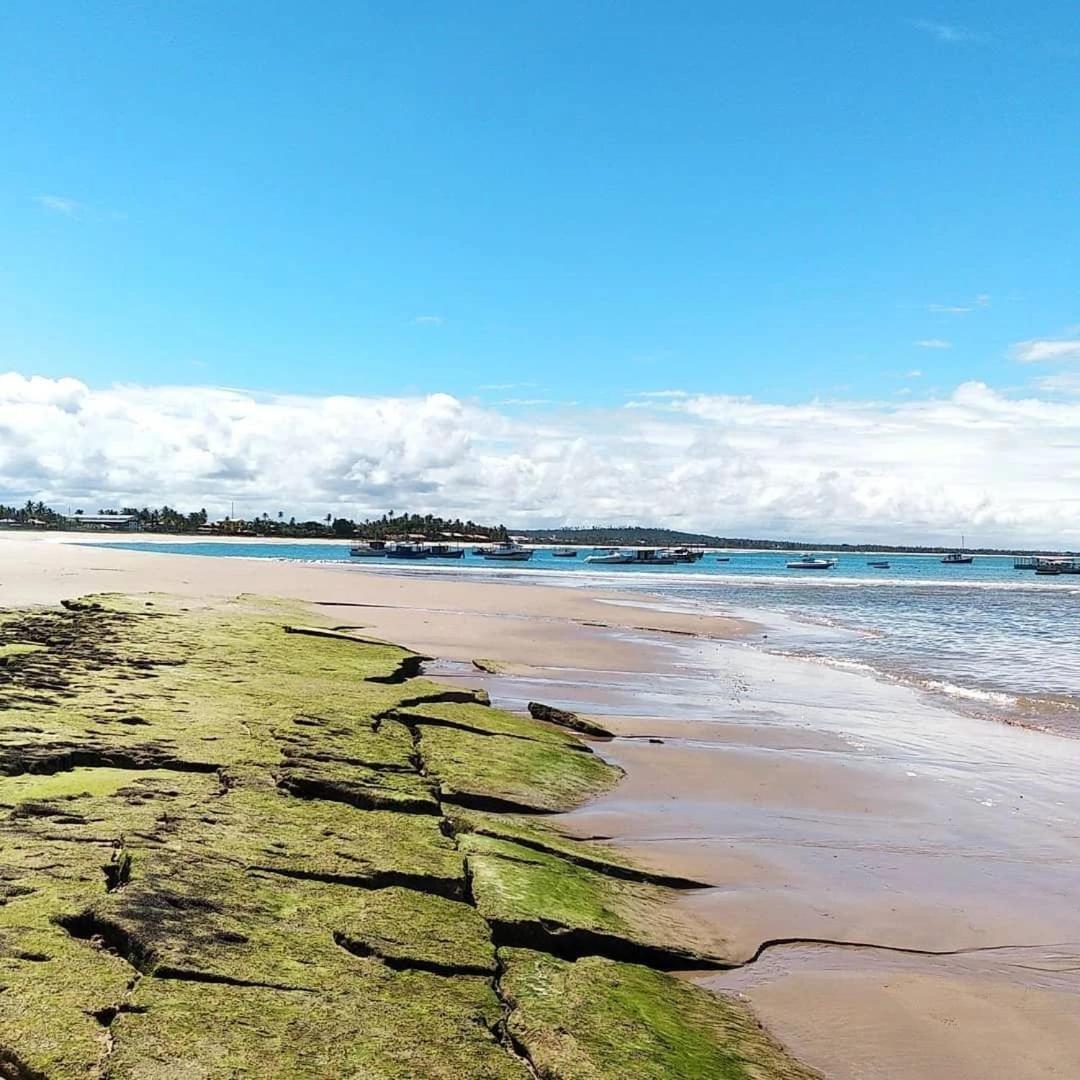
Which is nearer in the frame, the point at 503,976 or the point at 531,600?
the point at 503,976

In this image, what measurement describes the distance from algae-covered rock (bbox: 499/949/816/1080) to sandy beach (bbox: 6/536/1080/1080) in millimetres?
496

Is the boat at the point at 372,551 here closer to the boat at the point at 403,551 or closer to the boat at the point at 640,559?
the boat at the point at 403,551

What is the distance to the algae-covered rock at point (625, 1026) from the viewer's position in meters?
5.07

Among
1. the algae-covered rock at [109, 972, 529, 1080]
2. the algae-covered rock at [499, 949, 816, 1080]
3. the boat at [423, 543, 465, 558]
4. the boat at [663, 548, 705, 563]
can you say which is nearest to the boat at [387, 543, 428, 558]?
the boat at [423, 543, 465, 558]

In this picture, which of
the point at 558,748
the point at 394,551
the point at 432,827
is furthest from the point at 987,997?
the point at 394,551

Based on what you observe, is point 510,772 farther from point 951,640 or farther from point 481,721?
point 951,640

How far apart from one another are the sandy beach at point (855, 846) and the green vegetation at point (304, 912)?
0.76m

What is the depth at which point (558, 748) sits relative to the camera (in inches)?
522

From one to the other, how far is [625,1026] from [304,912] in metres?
2.04

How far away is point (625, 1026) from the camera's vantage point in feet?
18.1

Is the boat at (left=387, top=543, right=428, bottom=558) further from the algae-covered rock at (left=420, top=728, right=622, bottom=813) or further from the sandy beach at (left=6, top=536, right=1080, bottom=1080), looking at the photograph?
the algae-covered rock at (left=420, top=728, right=622, bottom=813)

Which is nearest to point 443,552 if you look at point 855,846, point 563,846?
point 855,846

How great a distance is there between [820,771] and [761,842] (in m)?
3.76

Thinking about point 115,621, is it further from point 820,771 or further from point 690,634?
point 690,634
